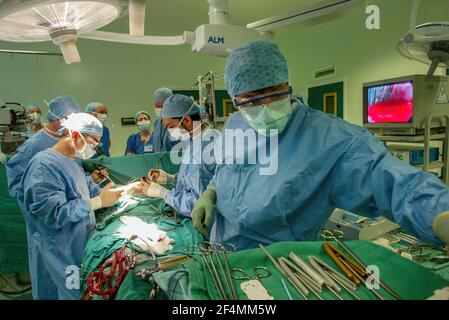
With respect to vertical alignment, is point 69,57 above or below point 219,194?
above

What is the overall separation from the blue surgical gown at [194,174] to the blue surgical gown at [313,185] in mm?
508

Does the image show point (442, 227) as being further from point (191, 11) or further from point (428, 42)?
point (191, 11)

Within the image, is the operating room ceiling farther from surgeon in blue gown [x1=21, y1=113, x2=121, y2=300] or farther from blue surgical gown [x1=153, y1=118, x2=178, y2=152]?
surgeon in blue gown [x1=21, y1=113, x2=121, y2=300]

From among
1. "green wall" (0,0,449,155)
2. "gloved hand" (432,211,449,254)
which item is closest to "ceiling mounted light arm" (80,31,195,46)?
"gloved hand" (432,211,449,254)

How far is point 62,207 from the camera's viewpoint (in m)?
1.54

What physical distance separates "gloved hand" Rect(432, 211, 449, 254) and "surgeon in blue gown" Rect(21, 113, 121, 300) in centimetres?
153

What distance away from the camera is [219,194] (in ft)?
Answer: 4.16

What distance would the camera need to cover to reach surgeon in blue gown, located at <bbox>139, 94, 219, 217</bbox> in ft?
5.88

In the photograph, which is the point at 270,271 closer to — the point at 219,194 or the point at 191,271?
the point at 191,271

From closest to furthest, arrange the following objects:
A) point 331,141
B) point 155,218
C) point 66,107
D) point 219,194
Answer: point 331,141
point 219,194
point 155,218
point 66,107

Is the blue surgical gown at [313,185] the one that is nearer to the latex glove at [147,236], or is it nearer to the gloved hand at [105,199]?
the latex glove at [147,236]

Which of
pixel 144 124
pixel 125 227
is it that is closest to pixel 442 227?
pixel 125 227

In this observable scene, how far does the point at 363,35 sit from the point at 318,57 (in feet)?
3.56
